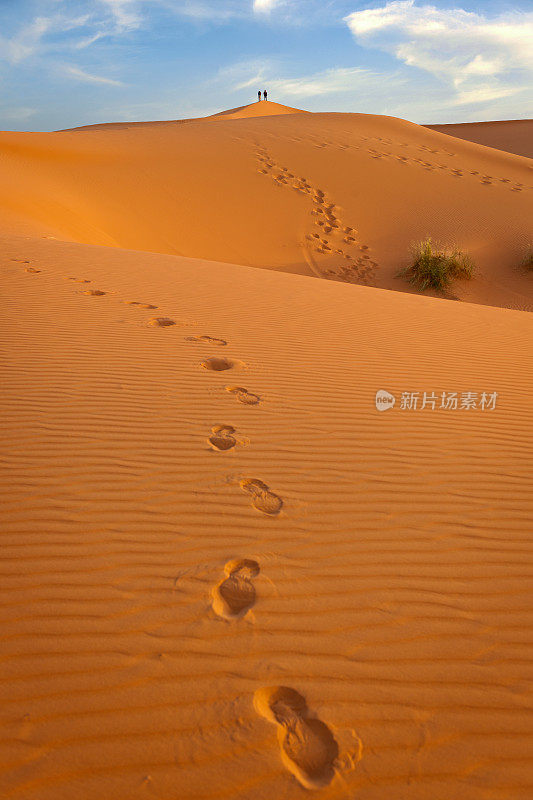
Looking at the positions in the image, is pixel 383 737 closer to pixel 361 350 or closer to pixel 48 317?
pixel 361 350

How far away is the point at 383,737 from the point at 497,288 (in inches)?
498

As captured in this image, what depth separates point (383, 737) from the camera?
5.74ft

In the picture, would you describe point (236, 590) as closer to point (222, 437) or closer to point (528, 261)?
point (222, 437)

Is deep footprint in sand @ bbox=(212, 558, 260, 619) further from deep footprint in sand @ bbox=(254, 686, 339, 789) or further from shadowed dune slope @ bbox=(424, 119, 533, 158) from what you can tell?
shadowed dune slope @ bbox=(424, 119, 533, 158)

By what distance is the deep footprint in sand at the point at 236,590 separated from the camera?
2135 millimetres

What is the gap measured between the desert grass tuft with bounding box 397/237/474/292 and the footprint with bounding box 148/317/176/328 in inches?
339

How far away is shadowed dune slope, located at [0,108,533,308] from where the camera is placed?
13297mm

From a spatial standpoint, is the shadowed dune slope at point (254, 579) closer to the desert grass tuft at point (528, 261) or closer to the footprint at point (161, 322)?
the footprint at point (161, 322)

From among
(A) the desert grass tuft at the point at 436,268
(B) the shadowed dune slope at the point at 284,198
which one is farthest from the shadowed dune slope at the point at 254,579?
(B) the shadowed dune slope at the point at 284,198

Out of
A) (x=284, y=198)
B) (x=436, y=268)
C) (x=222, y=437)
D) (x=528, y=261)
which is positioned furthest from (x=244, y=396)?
(x=284, y=198)

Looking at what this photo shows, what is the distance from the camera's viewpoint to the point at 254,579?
7.52 feet

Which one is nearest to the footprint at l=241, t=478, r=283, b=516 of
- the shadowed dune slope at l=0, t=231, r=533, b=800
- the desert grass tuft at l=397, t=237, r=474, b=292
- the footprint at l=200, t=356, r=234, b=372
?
the shadowed dune slope at l=0, t=231, r=533, b=800

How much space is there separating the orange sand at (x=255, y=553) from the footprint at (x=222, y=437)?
0.07ft

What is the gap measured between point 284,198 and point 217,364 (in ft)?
43.9
